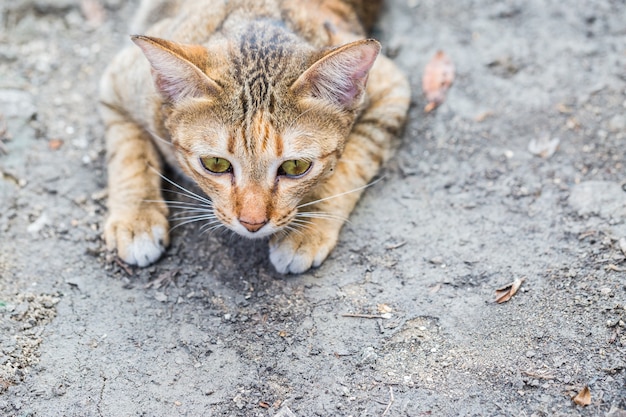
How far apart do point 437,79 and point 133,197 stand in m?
2.06

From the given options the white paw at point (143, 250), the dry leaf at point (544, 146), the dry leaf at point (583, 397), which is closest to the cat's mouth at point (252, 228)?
the white paw at point (143, 250)

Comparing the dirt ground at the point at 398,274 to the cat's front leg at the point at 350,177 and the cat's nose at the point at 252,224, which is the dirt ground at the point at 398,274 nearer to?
the cat's front leg at the point at 350,177

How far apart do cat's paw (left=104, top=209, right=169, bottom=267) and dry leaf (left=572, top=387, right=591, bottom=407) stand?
6.90 feet

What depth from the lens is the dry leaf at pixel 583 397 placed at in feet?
8.65

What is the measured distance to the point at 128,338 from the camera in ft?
10.2

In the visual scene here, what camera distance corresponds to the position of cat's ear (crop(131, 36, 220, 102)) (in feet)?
9.36

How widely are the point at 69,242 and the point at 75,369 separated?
0.84m

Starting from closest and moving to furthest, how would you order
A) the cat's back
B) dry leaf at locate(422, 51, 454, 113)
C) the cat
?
the cat, the cat's back, dry leaf at locate(422, 51, 454, 113)

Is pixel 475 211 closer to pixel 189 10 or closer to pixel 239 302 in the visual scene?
pixel 239 302

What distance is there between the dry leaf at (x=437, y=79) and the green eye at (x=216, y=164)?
162cm

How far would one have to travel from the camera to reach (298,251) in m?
3.35

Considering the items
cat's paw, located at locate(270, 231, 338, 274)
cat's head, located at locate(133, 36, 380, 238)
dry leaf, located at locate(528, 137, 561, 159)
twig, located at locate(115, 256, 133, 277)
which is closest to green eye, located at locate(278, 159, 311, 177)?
cat's head, located at locate(133, 36, 380, 238)

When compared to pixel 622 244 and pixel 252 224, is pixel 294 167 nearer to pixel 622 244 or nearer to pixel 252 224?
pixel 252 224

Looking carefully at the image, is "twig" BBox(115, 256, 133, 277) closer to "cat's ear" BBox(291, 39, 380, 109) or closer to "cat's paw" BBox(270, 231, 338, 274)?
"cat's paw" BBox(270, 231, 338, 274)
